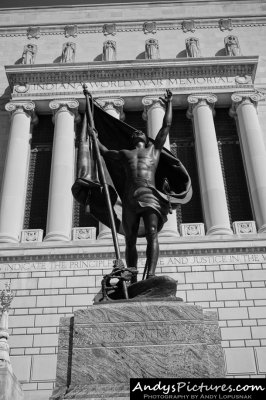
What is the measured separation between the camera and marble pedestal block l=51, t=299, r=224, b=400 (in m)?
5.79

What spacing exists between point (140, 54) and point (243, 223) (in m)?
11.5

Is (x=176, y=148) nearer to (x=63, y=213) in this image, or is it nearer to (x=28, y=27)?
(x=63, y=213)

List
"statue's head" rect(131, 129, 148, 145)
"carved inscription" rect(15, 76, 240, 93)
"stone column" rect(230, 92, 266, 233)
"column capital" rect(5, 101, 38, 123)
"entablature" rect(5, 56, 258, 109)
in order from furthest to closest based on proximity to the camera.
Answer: "carved inscription" rect(15, 76, 240, 93)
"entablature" rect(5, 56, 258, 109)
"column capital" rect(5, 101, 38, 123)
"stone column" rect(230, 92, 266, 233)
"statue's head" rect(131, 129, 148, 145)

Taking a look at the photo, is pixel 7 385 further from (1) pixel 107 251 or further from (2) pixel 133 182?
A: (1) pixel 107 251

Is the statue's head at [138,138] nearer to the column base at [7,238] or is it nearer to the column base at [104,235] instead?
the column base at [104,235]

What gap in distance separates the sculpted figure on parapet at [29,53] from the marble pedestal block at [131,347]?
20773 mm

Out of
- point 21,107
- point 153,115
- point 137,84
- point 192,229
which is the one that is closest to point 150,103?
point 153,115

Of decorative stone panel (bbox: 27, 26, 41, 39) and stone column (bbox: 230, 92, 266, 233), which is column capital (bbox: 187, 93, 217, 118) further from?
decorative stone panel (bbox: 27, 26, 41, 39)

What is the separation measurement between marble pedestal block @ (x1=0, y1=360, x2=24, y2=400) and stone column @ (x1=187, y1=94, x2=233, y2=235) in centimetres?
986

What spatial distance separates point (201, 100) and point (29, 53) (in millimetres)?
9196

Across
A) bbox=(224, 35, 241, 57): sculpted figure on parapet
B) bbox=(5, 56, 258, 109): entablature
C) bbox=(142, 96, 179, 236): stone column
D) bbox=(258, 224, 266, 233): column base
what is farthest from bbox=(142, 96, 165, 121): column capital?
bbox=(258, 224, 266, 233): column base

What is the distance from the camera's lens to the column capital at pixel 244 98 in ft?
74.8

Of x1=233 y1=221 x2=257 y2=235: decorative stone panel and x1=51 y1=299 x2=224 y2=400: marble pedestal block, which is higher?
x1=233 y1=221 x2=257 y2=235: decorative stone panel

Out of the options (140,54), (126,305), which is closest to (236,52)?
(140,54)
